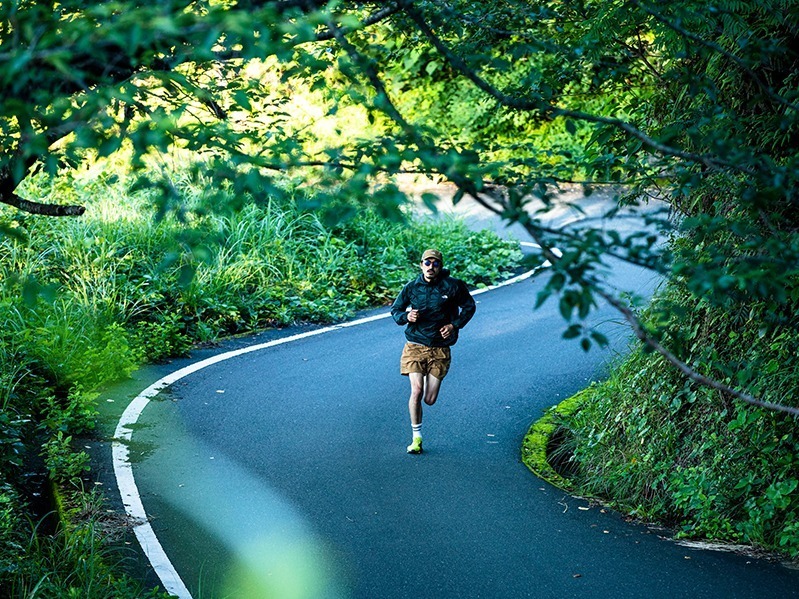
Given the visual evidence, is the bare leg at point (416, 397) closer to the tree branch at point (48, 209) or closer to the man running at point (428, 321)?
the man running at point (428, 321)

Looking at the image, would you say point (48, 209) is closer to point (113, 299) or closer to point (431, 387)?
point (431, 387)

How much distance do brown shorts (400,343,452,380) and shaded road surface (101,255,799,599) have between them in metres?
0.82

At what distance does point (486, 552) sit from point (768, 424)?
262 cm

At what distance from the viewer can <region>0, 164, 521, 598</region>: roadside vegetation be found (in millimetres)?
6531

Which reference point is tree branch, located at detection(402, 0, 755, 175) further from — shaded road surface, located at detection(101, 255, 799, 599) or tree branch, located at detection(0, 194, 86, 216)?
shaded road surface, located at detection(101, 255, 799, 599)

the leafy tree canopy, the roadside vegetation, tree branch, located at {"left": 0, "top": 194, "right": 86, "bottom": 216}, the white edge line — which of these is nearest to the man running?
the white edge line

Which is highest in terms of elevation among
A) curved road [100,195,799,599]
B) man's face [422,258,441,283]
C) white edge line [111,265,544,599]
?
man's face [422,258,441,283]

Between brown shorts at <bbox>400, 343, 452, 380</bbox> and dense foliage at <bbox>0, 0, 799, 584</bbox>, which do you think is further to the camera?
brown shorts at <bbox>400, 343, 452, 380</bbox>

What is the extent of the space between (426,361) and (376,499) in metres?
1.77

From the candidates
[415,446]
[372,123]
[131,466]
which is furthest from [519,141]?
A: [131,466]

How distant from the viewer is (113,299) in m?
13.0

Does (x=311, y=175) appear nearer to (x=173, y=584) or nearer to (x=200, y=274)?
(x=173, y=584)

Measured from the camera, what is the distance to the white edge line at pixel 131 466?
6910 mm

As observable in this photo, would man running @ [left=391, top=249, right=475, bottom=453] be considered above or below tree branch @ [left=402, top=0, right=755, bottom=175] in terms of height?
below
